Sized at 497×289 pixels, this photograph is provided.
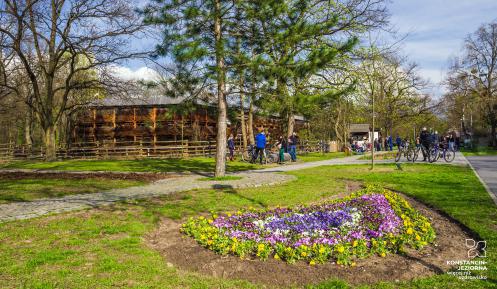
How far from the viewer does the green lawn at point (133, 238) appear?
428cm

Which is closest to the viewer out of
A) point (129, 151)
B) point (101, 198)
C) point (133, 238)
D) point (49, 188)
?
point (133, 238)

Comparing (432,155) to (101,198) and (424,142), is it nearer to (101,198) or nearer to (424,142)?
(424,142)

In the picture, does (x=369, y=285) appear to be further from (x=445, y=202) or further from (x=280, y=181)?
(x=280, y=181)

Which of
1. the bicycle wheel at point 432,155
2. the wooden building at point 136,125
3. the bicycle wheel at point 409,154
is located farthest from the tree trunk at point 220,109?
the wooden building at point 136,125

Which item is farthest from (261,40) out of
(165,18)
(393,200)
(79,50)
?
(79,50)

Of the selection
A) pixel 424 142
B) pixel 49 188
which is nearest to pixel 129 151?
pixel 49 188

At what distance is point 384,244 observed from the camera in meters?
5.49

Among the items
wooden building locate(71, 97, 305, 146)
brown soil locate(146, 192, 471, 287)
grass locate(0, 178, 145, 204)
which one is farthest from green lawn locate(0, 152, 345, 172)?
brown soil locate(146, 192, 471, 287)

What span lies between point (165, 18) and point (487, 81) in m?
41.3

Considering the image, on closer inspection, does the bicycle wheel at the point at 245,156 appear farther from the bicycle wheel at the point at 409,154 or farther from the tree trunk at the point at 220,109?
the tree trunk at the point at 220,109
